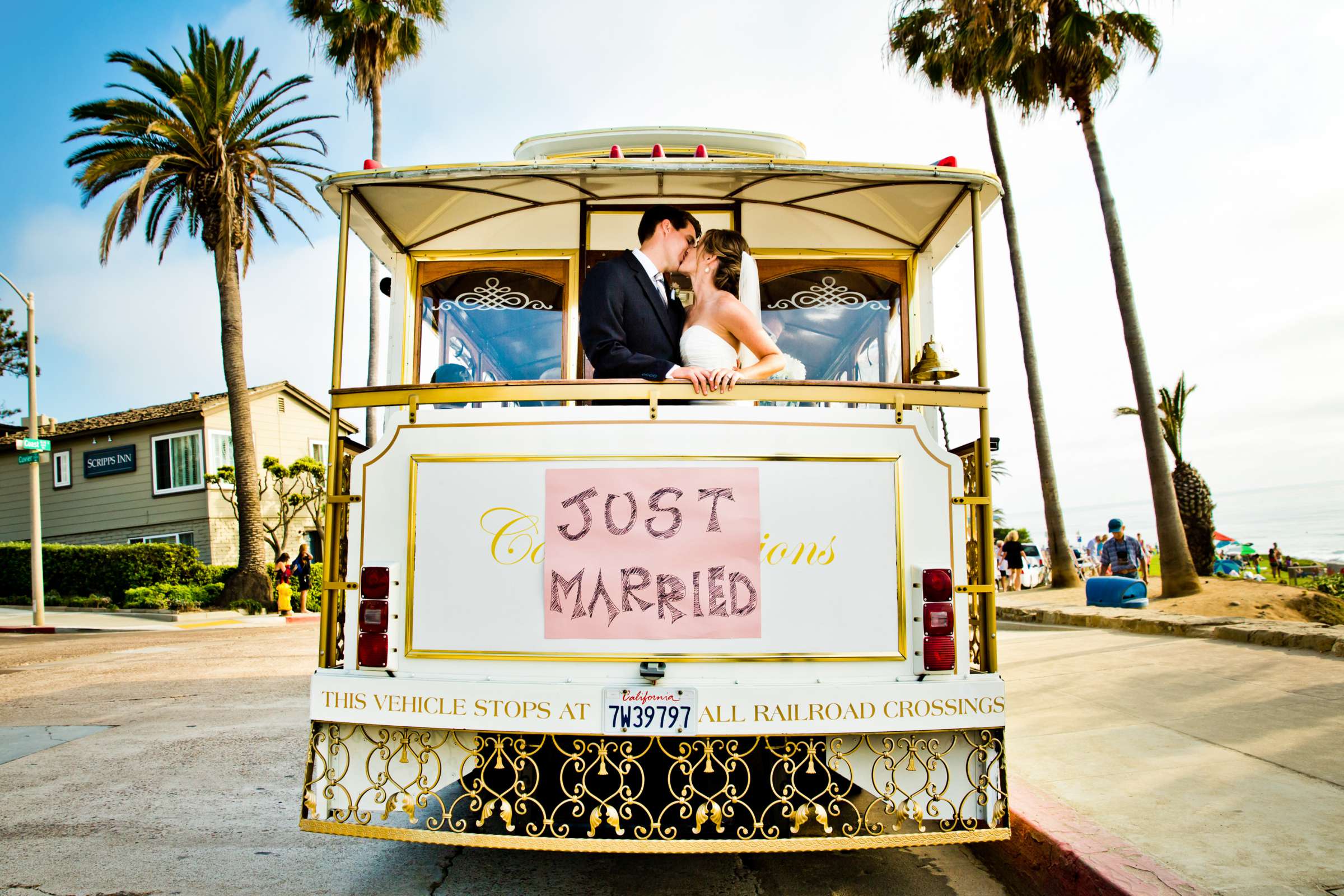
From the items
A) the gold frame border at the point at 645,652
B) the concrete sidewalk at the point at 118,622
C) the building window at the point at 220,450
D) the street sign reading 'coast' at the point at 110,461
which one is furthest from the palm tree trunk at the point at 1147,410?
the street sign reading 'coast' at the point at 110,461

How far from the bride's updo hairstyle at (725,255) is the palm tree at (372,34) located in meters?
16.8

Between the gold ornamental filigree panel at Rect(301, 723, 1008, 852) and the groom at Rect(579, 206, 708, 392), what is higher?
the groom at Rect(579, 206, 708, 392)

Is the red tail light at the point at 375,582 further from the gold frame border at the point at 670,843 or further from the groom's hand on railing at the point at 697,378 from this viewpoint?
the groom's hand on railing at the point at 697,378

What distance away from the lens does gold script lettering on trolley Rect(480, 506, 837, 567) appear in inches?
127

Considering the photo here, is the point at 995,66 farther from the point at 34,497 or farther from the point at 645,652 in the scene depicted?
the point at 34,497

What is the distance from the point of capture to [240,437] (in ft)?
67.9

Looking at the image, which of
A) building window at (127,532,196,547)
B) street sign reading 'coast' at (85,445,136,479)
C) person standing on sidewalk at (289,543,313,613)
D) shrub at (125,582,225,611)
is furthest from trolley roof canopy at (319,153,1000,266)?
street sign reading 'coast' at (85,445,136,479)

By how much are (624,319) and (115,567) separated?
22713 mm

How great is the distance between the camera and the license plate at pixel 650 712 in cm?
304

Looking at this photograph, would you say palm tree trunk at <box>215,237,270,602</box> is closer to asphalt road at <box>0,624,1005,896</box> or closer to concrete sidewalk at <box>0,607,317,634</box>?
concrete sidewalk at <box>0,607,317,634</box>

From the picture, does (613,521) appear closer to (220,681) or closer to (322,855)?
(322,855)

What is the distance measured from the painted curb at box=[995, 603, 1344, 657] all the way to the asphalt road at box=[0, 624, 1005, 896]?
122 inches

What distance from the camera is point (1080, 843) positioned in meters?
3.42

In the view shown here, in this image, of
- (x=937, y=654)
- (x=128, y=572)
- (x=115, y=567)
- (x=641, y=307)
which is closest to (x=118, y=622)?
(x=128, y=572)
